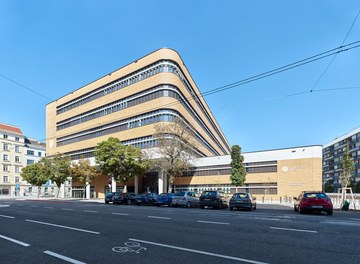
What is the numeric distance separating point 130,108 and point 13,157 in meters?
53.8

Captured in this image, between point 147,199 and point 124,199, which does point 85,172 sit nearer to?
point 124,199

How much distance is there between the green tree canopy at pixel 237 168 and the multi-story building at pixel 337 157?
47009 mm

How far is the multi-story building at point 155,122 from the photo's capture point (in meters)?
46.5

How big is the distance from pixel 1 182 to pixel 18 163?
7426 millimetres

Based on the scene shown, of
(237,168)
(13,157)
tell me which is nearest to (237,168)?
(237,168)

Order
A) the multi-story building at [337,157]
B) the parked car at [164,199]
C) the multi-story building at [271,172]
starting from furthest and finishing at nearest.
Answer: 1. the multi-story building at [337,157]
2. the multi-story building at [271,172]
3. the parked car at [164,199]

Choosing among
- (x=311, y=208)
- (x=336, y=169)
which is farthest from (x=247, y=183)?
(x=336, y=169)

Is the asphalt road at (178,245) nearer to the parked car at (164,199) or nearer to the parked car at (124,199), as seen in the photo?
the parked car at (164,199)

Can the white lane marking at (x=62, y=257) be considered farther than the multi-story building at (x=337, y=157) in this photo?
No

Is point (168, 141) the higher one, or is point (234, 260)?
point (168, 141)

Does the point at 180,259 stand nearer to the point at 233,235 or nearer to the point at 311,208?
the point at 233,235

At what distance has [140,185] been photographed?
188 ft

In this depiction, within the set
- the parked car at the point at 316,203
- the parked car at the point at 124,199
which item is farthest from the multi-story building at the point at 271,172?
the parked car at the point at 316,203

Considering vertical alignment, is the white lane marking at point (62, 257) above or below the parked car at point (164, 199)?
above
